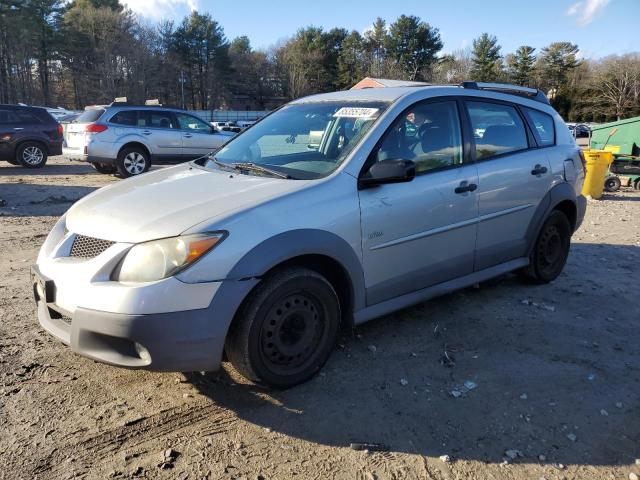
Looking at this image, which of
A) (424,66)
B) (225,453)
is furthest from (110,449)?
(424,66)

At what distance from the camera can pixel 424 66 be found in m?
71.2

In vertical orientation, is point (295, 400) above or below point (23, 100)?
below

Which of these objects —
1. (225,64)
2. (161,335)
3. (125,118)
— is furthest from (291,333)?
(225,64)

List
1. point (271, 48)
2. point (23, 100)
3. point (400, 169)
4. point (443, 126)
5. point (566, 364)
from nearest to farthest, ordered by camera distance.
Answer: point (400, 169) → point (566, 364) → point (443, 126) → point (23, 100) → point (271, 48)

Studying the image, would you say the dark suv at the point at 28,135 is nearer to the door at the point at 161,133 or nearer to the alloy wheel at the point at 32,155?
the alloy wheel at the point at 32,155

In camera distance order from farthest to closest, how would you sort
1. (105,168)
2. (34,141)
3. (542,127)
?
(34,141), (105,168), (542,127)

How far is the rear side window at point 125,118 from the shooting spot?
12602 millimetres

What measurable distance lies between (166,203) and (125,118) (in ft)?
35.4

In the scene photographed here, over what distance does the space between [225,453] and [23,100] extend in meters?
75.9

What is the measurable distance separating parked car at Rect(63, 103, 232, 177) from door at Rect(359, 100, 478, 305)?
10.3 m

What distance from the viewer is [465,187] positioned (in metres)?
3.95

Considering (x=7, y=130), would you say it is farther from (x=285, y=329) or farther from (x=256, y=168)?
(x=285, y=329)

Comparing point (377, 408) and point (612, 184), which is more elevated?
point (612, 184)

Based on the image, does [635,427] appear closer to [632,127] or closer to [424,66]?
[632,127]
